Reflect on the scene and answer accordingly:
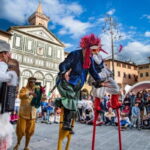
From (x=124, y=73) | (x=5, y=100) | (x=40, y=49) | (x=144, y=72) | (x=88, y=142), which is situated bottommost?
(x=88, y=142)

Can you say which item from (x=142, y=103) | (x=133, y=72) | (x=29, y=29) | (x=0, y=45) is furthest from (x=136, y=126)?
(x=133, y=72)

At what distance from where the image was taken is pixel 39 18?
39.8m

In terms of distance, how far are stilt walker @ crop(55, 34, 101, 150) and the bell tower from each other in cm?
3850

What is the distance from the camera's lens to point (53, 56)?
35.8 meters

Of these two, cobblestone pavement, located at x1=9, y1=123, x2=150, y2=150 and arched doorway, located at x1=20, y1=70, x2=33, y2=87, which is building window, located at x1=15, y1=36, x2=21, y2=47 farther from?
cobblestone pavement, located at x1=9, y1=123, x2=150, y2=150

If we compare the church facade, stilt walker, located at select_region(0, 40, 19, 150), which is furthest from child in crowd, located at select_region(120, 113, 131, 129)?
the church facade

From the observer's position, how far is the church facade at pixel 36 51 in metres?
30.4

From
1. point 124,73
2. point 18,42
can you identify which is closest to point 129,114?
point 18,42

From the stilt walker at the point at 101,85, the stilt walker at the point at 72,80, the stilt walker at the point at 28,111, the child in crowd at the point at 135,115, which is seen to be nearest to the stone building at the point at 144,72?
the child in crowd at the point at 135,115

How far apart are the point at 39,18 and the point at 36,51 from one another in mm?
10568

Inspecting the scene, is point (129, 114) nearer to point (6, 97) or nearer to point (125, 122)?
point (125, 122)

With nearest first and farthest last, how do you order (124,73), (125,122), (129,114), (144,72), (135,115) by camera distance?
(125,122)
(135,115)
(129,114)
(124,73)
(144,72)

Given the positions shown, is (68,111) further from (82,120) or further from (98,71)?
(82,120)

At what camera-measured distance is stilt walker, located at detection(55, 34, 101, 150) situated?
278 cm
